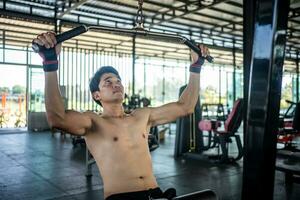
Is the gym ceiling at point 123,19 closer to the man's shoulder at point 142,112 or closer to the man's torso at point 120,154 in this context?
the man's shoulder at point 142,112

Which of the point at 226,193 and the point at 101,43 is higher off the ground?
the point at 101,43

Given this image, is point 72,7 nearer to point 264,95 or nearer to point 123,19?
point 123,19

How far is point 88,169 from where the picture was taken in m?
4.15

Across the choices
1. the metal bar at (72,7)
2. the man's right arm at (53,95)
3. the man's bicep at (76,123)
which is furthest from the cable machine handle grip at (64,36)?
the metal bar at (72,7)

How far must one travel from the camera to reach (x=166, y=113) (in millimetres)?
1907

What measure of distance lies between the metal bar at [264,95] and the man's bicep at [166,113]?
864 mm

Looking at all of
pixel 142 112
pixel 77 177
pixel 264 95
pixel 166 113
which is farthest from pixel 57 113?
pixel 77 177

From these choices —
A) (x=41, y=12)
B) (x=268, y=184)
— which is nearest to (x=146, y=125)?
(x=268, y=184)

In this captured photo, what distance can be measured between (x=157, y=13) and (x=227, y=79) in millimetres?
7498

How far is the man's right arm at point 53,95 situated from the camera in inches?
52.8

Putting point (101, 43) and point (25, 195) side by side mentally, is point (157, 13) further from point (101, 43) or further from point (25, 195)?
point (25, 195)

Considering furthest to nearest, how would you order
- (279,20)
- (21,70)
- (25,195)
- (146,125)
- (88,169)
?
(21,70), (88,169), (25,195), (146,125), (279,20)

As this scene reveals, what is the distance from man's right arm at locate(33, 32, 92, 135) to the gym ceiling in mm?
5687

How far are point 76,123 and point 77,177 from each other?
273cm
